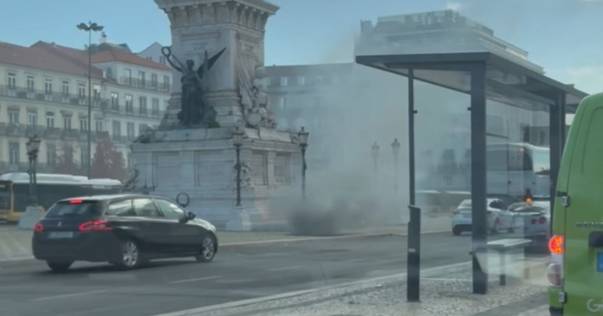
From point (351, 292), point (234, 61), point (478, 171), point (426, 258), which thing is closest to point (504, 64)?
point (478, 171)

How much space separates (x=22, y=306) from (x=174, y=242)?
22.7 ft

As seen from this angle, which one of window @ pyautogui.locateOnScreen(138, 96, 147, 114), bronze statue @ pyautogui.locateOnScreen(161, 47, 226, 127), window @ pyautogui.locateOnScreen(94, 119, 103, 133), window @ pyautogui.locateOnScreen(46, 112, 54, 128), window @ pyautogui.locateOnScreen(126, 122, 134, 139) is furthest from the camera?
window @ pyautogui.locateOnScreen(138, 96, 147, 114)

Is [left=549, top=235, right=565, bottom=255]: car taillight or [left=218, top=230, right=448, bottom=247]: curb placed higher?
[left=549, top=235, right=565, bottom=255]: car taillight

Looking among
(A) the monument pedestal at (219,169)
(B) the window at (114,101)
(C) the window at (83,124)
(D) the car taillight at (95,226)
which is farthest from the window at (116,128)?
(D) the car taillight at (95,226)

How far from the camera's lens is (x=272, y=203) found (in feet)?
130

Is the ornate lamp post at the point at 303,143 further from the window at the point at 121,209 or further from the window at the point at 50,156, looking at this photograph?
the window at the point at 50,156

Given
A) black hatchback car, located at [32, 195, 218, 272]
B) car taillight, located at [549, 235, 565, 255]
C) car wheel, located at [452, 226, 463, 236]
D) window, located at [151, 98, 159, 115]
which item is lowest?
car wheel, located at [452, 226, 463, 236]

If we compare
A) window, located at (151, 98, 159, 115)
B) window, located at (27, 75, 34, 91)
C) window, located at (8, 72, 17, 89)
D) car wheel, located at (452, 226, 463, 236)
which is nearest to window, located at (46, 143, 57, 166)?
window, located at (27, 75, 34, 91)

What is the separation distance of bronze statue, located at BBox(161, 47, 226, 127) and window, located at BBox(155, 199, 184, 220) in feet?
77.4

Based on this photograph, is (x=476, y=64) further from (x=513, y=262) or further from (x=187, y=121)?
(x=187, y=121)

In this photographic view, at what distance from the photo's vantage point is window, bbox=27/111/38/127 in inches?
3024

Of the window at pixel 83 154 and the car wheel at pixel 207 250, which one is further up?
the window at pixel 83 154

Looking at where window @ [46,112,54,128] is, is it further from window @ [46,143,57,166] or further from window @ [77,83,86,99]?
window @ [77,83,86,99]

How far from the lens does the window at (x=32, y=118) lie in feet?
252
